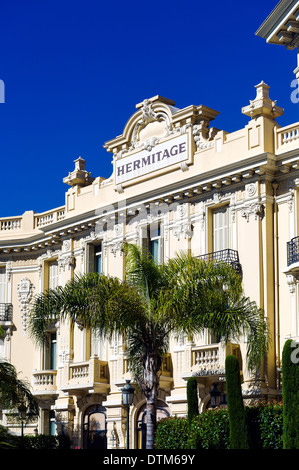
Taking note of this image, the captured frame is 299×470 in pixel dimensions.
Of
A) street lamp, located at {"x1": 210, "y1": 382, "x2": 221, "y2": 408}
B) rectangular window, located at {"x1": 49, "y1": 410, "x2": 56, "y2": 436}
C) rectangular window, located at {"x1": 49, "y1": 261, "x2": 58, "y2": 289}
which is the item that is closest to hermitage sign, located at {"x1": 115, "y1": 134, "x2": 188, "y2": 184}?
rectangular window, located at {"x1": 49, "y1": 261, "x2": 58, "y2": 289}

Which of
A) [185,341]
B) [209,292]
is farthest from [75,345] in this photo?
[209,292]

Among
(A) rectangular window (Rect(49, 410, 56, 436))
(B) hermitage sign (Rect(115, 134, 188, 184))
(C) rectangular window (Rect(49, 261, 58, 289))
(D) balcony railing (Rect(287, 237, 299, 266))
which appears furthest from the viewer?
(C) rectangular window (Rect(49, 261, 58, 289))

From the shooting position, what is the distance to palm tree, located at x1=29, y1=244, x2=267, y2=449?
2536 centimetres

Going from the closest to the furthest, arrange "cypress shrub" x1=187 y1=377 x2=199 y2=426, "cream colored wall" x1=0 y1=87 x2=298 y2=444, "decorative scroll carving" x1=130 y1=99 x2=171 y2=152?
"cypress shrub" x1=187 y1=377 x2=199 y2=426 → "cream colored wall" x1=0 y1=87 x2=298 y2=444 → "decorative scroll carving" x1=130 y1=99 x2=171 y2=152

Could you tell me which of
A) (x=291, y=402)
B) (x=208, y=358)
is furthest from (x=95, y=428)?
(x=291, y=402)

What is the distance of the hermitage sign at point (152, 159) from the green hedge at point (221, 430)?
11250 millimetres

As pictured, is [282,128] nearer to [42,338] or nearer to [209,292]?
[209,292]

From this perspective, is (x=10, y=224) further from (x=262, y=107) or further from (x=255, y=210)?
(x=262, y=107)

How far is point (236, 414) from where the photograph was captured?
24.4m

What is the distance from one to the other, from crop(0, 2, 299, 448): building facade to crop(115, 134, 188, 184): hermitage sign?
0.05 meters

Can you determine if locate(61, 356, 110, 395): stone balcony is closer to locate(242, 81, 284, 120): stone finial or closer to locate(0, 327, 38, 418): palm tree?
locate(0, 327, 38, 418): palm tree

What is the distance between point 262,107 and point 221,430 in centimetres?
1172

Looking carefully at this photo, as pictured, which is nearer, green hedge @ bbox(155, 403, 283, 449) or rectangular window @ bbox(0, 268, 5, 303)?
green hedge @ bbox(155, 403, 283, 449)

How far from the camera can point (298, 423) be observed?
22.1 m
